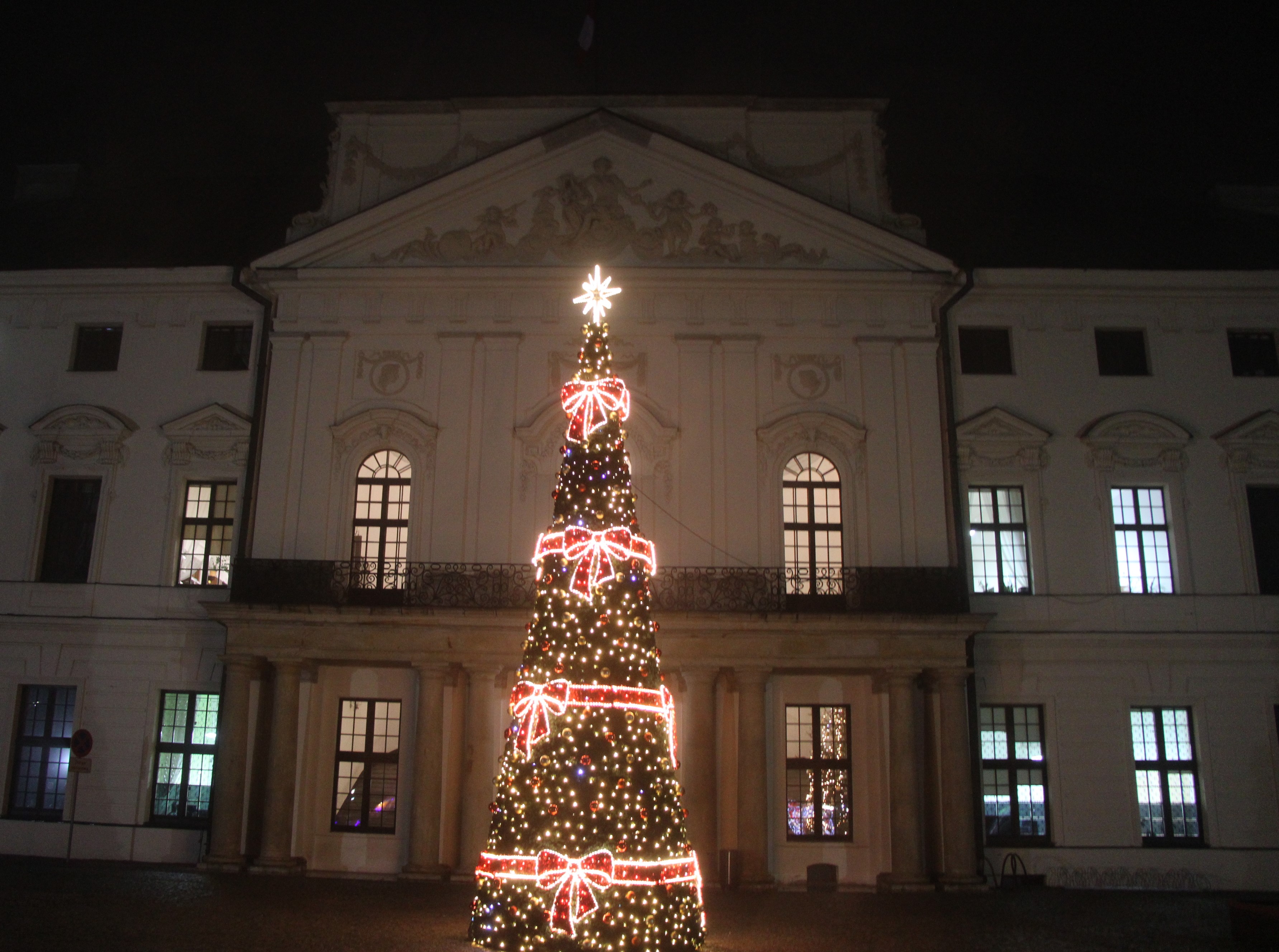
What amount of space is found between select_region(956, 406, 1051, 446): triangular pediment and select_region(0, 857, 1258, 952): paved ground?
7.36 m

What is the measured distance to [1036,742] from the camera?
1830 centimetres

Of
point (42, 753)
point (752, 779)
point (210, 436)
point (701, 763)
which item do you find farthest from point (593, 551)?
point (42, 753)

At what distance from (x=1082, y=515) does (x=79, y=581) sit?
17460mm

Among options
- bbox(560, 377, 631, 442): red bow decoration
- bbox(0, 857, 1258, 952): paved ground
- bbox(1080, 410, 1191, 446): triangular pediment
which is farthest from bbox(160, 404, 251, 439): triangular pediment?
bbox(1080, 410, 1191, 446): triangular pediment

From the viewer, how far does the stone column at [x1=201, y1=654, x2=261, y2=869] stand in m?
17.0

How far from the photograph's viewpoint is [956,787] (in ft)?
55.5

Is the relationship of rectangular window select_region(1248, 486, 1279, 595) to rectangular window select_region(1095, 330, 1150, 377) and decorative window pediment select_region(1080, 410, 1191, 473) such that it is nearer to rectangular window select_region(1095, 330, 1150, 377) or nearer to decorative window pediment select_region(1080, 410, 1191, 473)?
decorative window pediment select_region(1080, 410, 1191, 473)

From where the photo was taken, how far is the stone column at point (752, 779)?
1659cm

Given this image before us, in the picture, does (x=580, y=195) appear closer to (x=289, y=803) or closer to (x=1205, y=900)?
(x=289, y=803)

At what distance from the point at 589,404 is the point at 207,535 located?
1102 cm

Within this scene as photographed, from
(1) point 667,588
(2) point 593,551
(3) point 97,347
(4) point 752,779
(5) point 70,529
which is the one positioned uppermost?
(3) point 97,347

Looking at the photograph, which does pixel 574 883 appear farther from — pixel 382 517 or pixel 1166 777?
pixel 1166 777

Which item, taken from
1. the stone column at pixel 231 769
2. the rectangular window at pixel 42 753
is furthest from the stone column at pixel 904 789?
the rectangular window at pixel 42 753

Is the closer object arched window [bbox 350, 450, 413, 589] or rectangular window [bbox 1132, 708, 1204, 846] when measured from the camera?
rectangular window [bbox 1132, 708, 1204, 846]
